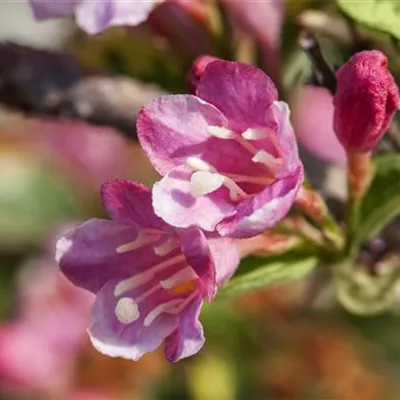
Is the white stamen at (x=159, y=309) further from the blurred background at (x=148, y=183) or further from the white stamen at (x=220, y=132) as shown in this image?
the blurred background at (x=148, y=183)

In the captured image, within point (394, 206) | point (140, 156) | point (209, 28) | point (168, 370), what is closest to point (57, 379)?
point (168, 370)

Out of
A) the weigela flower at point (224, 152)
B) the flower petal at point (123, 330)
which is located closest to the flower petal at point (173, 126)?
the weigela flower at point (224, 152)

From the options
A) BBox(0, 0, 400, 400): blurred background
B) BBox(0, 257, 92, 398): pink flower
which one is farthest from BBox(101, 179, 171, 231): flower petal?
BBox(0, 257, 92, 398): pink flower

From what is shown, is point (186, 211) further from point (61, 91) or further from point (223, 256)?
point (61, 91)

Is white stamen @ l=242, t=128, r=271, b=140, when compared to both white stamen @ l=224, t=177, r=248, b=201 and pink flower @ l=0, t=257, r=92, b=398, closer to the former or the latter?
white stamen @ l=224, t=177, r=248, b=201

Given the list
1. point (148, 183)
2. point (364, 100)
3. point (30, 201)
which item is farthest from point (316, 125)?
point (364, 100)

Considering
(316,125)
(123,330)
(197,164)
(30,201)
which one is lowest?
(30,201)

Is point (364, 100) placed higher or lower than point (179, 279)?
higher

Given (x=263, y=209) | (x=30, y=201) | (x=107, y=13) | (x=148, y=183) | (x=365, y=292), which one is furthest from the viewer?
(x=30, y=201)

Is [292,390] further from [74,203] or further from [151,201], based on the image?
[151,201]
